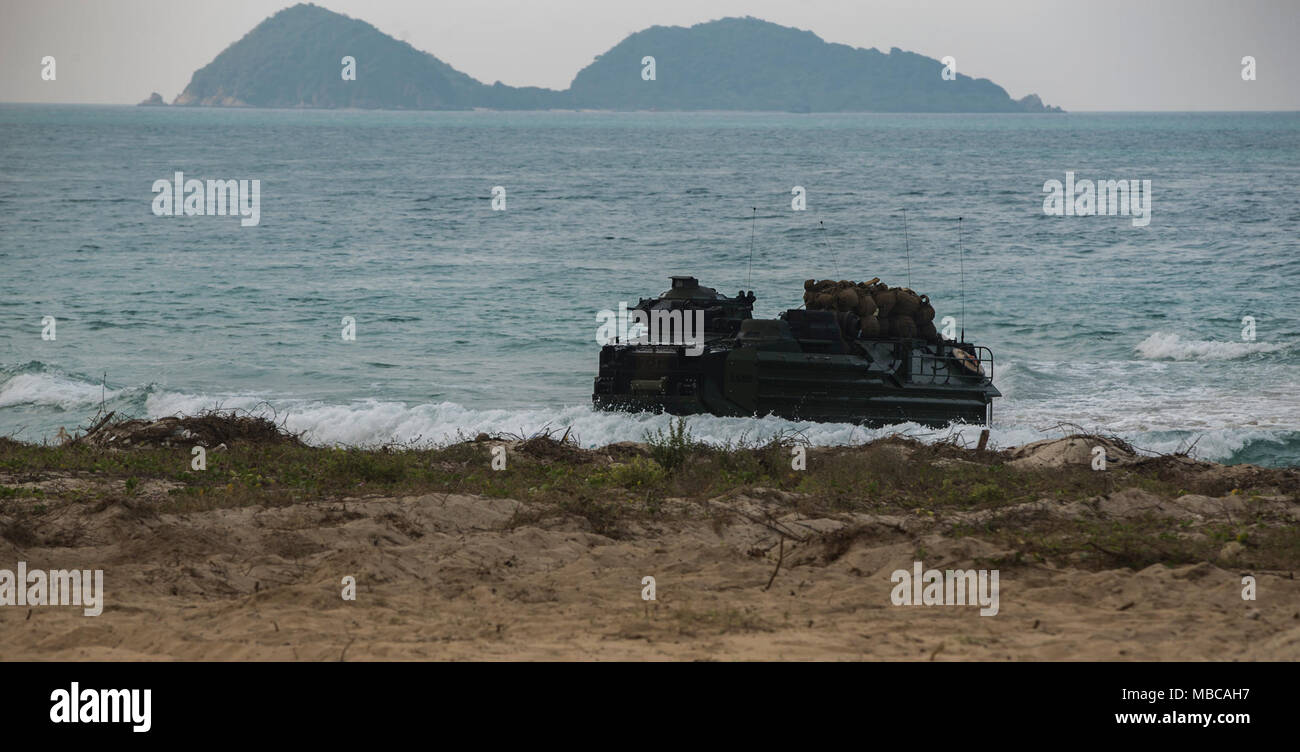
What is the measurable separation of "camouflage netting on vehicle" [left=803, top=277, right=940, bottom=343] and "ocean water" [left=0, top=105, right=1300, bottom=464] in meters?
1.95

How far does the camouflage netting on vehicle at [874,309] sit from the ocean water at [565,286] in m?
1.95

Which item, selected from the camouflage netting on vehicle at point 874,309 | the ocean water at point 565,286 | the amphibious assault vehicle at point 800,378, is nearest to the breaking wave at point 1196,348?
the ocean water at point 565,286

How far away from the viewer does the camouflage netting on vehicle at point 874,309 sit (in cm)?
2044

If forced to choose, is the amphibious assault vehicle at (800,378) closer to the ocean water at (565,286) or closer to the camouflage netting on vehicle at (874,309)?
the camouflage netting on vehicle at (874,309)

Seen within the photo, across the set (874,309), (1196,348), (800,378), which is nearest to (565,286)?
(1196,348)

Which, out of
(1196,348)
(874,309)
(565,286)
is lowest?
(1196,348)

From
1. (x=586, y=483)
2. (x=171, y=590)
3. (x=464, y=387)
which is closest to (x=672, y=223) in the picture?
(x=464, y=387)

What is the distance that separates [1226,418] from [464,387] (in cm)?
1575

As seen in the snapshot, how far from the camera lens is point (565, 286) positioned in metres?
40.3

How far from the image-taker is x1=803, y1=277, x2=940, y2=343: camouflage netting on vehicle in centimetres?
2044

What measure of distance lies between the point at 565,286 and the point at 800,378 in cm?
2170

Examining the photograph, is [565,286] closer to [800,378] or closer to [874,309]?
[874,309]

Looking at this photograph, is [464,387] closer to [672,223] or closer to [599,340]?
[599,340]

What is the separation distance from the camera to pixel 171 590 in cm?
941
